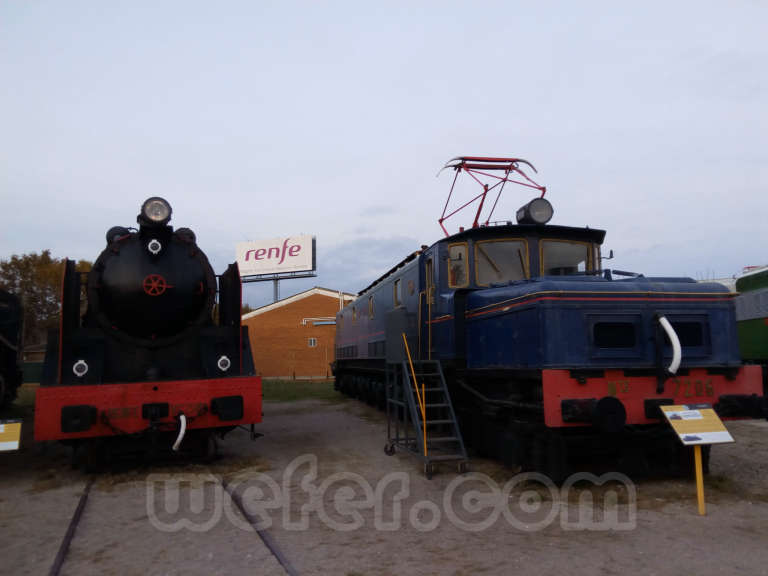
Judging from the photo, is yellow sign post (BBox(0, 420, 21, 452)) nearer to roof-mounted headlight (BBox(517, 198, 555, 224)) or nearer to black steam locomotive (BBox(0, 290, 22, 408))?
black steam locomotive (BBox(0, 290, 22, 408))

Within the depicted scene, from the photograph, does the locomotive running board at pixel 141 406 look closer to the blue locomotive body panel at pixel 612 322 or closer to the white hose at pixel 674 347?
the blue locomotive body panel at pixel 612 322

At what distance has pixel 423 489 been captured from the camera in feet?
20.5

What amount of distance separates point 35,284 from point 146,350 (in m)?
44.9

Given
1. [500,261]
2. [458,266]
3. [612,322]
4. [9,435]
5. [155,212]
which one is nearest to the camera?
[612,322]

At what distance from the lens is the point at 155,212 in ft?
23.9

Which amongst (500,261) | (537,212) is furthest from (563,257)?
(500,261)

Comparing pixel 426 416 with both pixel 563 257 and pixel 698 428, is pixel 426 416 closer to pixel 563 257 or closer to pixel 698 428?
pixel 563 257

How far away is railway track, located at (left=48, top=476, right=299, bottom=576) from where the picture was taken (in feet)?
13.0

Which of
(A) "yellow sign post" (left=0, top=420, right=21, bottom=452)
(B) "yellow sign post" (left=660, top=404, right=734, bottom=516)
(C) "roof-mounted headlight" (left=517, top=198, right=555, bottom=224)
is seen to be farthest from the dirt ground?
(C) "roof-mounted headlight" (left=517, top=198, right=555, bottom=224)

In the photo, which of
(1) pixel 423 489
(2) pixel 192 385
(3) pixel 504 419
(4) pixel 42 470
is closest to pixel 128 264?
(2) pixel 192 385

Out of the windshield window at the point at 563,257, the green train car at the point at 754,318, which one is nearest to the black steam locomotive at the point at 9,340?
the windshield window at the point at 563,257

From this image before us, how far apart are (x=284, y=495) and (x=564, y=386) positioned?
9.70ft

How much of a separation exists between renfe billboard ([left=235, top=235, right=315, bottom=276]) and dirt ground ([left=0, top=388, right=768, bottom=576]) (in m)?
33.4

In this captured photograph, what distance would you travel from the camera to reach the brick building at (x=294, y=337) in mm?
33875
